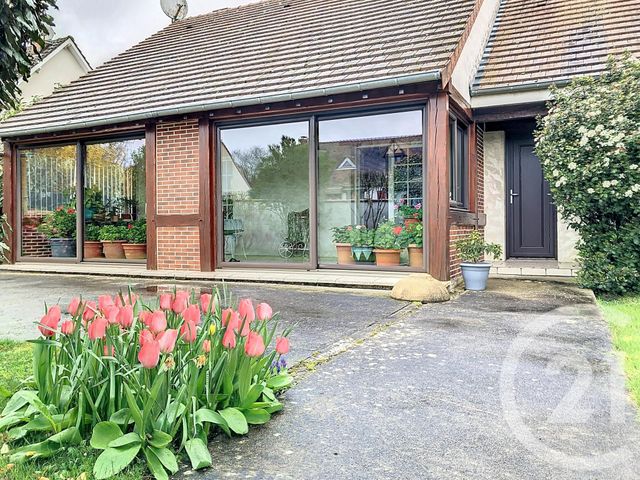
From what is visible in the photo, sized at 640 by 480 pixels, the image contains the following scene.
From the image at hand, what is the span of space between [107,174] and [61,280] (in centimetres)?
239

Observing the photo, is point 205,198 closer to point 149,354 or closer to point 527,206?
point 527,206

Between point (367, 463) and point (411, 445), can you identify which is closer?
point (367, 463)

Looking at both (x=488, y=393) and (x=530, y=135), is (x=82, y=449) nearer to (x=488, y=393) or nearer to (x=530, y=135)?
(x=488, y=393)

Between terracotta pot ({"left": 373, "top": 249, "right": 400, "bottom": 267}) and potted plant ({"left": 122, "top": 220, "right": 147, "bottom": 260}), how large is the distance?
163 inches

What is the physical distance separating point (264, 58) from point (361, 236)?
Answer: 11.2 feet

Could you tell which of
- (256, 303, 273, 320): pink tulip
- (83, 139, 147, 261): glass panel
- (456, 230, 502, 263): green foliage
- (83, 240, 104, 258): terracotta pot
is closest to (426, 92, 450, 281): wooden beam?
(456, 230, 502, 263): green foliage

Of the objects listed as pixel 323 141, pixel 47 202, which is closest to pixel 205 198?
pixel 323 141

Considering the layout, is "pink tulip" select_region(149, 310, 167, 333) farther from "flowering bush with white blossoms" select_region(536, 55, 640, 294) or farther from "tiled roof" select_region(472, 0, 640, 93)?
"tiled roof" select_region(472, 0, 640, 93)

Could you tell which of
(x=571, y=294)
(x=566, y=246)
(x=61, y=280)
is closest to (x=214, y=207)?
(x=61, y=280)

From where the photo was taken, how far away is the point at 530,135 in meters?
7.82

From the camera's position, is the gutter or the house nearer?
the gutter

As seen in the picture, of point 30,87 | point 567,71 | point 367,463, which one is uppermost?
point 30,87

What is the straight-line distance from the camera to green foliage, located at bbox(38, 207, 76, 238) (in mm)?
8734

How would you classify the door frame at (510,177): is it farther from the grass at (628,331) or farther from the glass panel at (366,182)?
the grass at (628,331)
